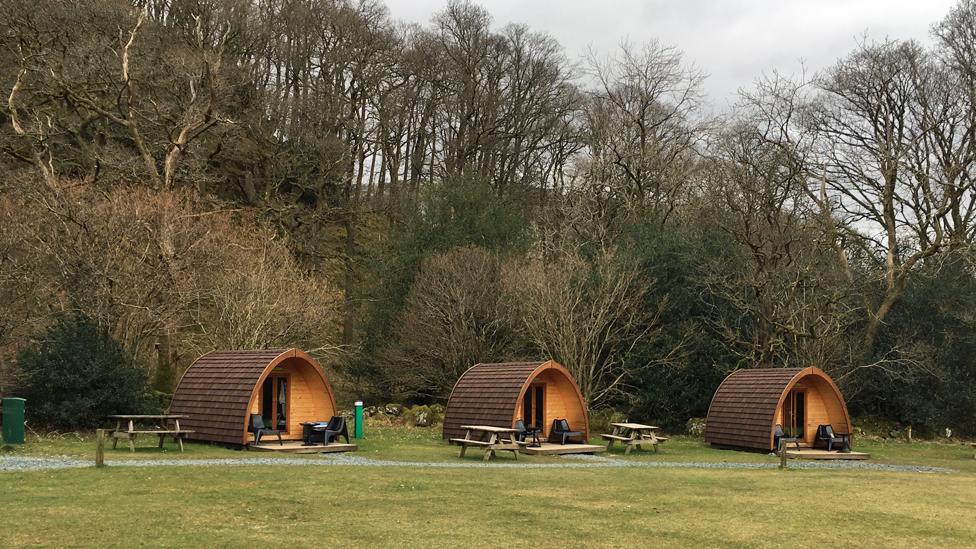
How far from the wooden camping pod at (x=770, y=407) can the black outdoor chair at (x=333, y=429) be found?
10.4 meters

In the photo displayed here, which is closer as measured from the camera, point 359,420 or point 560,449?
point 560,449

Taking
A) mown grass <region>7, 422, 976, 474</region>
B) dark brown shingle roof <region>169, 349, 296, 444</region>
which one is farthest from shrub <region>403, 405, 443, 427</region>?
dark brown shingle roof <region>169, 349, 296, 444</region>

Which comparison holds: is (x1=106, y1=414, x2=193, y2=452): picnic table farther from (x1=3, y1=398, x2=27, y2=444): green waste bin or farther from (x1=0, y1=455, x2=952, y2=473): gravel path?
(x1=0, y1=455, x2=952, y2=473): gravel path

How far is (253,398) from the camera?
23.2 metres

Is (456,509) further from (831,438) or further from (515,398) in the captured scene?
(831,438)

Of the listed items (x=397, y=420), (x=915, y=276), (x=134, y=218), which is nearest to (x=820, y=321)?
(x=915, y=276)

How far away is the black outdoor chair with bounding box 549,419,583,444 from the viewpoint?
27.3 m

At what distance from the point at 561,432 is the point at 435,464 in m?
6.70

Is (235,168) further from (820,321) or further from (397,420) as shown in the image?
(820,321)

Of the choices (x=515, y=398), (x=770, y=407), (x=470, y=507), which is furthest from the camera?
(x=770, y=407)

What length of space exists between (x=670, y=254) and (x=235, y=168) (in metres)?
21.2

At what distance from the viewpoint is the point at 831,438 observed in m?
28.1

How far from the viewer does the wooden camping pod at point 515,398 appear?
26.2 metres

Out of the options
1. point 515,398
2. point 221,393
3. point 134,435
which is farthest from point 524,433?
point 134,435
